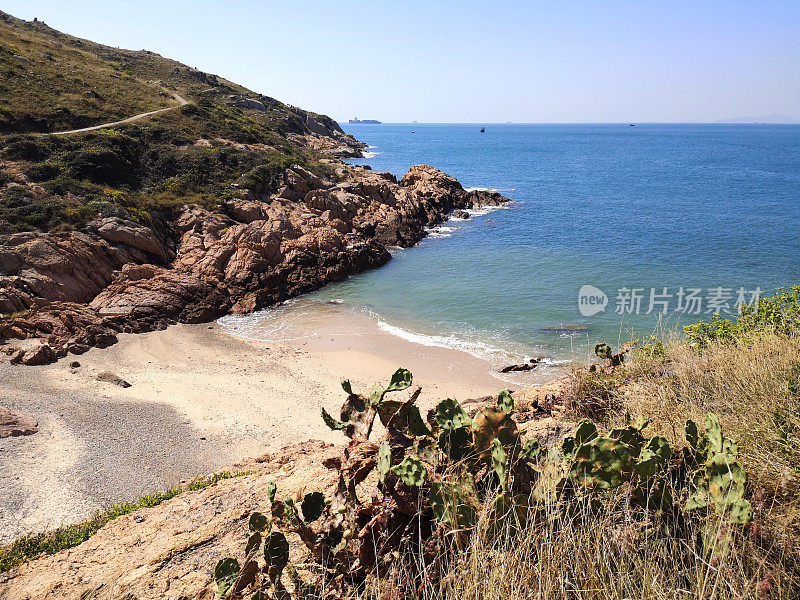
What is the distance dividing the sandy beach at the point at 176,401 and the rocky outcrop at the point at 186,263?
1621mm

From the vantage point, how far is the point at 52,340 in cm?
1778

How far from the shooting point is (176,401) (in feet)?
49.1

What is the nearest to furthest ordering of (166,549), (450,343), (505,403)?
(505,403)
(166,549)
(450,343)

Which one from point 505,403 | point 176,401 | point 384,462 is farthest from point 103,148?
point 384,462

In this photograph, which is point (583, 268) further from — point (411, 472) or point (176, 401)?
point (411, 472)

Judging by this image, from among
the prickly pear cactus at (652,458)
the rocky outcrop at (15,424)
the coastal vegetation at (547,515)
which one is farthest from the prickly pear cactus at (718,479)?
the rocky outcrop at (15,424)

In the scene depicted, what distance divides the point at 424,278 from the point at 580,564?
86.7 feet

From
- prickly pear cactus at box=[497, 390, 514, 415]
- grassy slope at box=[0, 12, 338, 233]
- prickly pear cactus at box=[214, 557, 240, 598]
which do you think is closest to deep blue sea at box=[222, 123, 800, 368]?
prickly pear cactus at box=[497, 390, 514, 415]

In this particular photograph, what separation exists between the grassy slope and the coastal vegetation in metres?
24.3

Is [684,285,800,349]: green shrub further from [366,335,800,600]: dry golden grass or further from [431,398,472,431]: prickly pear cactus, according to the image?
[431,398,472,431]: prickly pear cactus

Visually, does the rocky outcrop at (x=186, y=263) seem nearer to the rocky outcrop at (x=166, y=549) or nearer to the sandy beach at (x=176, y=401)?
the sandy beach at (x=176, y=401)

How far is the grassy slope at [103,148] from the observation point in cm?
2488

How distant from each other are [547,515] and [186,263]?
2536cm

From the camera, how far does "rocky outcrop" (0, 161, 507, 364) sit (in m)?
19.3
